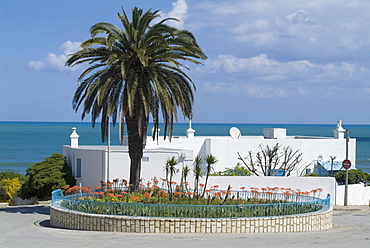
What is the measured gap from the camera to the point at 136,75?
23453 mm

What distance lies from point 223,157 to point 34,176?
12.5 metres

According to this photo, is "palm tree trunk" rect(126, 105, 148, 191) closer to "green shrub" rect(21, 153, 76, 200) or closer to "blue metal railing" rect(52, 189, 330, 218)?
"blue metal railing" rect(52, 189, 330, 218)

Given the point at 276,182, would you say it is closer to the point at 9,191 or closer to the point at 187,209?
the point at 187,209

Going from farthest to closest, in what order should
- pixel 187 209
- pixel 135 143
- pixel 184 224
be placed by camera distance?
pixel 135 143, pixel 187 209, pixel 184 224

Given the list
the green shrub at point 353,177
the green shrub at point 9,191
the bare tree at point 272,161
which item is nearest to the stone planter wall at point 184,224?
the green shrub at point 9,191

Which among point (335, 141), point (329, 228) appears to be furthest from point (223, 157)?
point (329, 228)

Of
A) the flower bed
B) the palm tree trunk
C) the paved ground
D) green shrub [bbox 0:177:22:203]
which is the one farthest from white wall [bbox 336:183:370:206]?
green shrub [bbox 0:177:22:203]

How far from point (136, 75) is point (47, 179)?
11232mm

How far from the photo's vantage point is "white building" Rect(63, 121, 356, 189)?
30.0 m

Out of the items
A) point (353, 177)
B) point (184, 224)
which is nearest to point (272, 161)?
point (353, 177)

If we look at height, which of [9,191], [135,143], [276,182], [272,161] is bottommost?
[9,191]

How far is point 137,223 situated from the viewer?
59.7ft

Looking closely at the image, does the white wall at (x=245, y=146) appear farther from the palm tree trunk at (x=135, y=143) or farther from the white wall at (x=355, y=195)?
the palm tree trunk at (x=135, y=143)

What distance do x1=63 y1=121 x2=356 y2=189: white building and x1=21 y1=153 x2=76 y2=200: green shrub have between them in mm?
626
